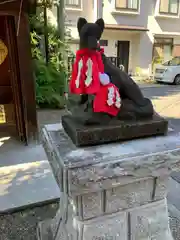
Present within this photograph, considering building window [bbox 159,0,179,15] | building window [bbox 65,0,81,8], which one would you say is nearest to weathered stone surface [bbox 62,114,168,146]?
building window [bbox 65,0,81,8]

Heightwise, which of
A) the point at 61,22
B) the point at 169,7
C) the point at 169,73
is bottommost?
the point at 169,73

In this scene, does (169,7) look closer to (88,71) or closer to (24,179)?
(24,179)

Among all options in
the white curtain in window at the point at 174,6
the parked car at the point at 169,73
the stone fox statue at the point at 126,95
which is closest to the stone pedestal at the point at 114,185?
the stone fox statue at the point at 126,95

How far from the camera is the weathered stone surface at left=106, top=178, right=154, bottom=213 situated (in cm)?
145

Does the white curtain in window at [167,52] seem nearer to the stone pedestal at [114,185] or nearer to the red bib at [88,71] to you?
the stone pedestal at [114,185]

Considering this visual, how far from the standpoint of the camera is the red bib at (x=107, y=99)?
1.32m

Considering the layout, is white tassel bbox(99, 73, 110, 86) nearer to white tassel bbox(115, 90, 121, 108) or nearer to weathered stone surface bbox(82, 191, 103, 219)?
white tassel bbox(115, 90, 121, 108)

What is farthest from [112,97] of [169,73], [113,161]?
[169,73]

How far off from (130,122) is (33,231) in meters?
1.41

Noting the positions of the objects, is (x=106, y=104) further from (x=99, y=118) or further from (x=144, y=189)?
(x=144, y=189)

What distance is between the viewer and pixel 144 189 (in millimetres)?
1497

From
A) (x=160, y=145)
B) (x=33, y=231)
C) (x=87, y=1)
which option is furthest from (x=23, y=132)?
(x=87, y=1)

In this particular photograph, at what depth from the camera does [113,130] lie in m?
1.37

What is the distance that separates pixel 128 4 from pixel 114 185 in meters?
13.4
